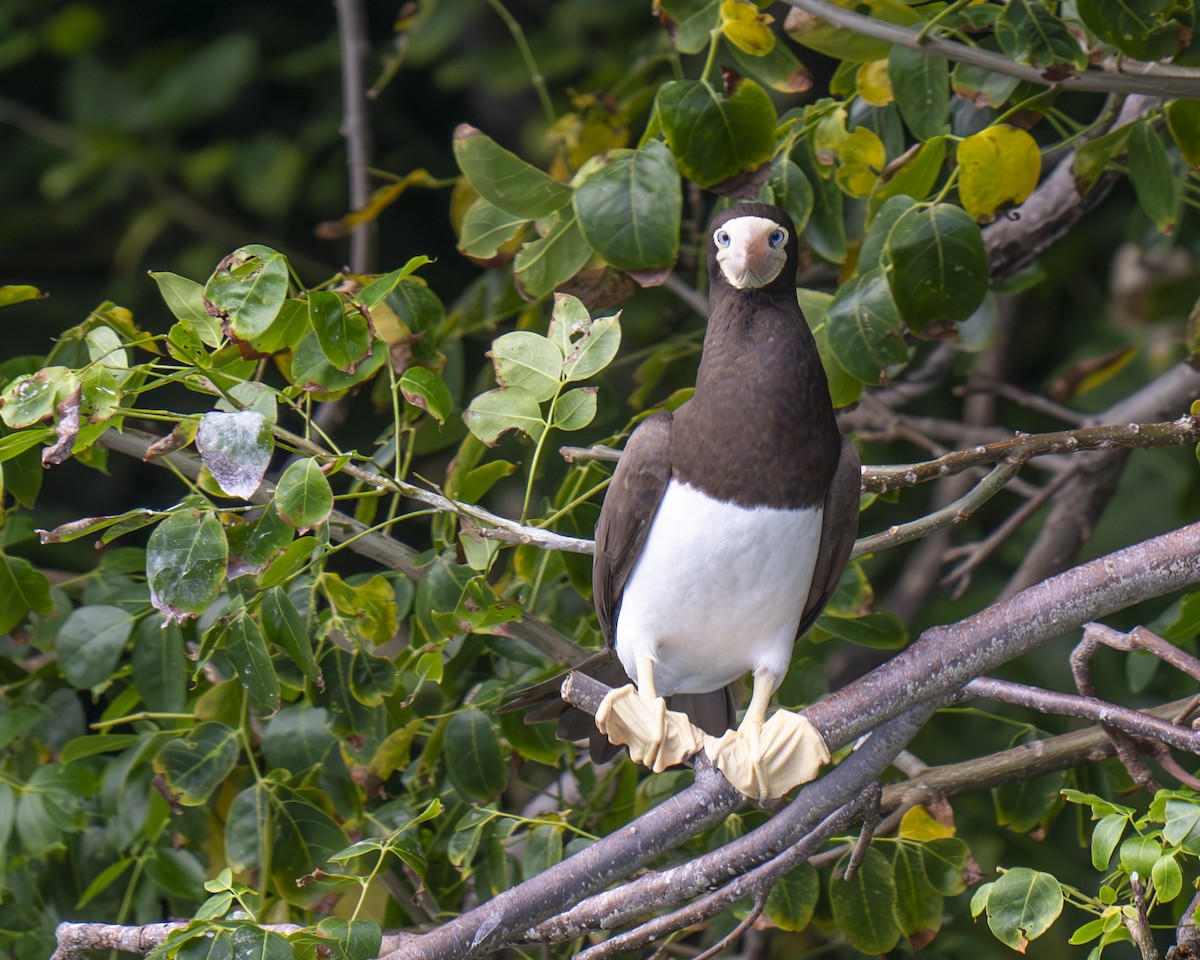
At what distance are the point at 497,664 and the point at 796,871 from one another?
0.51 metres

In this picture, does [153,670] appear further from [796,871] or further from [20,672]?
[796,871]

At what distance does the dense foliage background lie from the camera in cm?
132

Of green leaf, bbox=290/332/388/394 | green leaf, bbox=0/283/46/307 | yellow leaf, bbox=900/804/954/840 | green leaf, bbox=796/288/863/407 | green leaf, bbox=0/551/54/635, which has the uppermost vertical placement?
green leaf, bbox=0/283/46/307

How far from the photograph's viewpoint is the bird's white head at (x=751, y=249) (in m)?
1.33

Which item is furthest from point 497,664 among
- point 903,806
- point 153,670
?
point 903,806

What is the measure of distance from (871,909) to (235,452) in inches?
36.1

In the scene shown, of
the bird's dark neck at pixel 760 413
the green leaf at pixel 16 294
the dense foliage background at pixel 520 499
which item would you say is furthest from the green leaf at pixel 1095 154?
the green leaf at pixel 16 294

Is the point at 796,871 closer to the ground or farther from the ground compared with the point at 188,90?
closer to the ground

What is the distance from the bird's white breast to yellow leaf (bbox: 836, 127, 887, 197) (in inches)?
20.2

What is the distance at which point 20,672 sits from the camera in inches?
73.7

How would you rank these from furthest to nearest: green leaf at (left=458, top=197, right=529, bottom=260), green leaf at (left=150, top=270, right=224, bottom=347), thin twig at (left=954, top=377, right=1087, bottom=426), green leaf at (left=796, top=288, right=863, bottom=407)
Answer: thin twig at (left=954, top=377, right=1087, bottom=426) < green leaf at (left=458, top=197, right=529, bottom=260) < green leaf at (left=796, top=288, right=863, bottom=407) < green leaf at (left=150, top=270, right=224, bottom=347)

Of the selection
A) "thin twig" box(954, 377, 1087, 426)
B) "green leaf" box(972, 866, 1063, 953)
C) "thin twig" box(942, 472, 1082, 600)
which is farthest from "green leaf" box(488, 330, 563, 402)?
"thin twig" box(954, 377, 1087, 426)

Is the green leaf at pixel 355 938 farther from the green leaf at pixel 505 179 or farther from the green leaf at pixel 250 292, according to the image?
the green leaf at pixel 505 179

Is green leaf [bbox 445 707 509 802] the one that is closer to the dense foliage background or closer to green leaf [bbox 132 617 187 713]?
the dense foliage background
